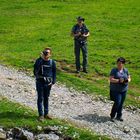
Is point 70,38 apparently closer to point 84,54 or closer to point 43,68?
point 84,54

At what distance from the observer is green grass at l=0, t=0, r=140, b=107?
36219mm

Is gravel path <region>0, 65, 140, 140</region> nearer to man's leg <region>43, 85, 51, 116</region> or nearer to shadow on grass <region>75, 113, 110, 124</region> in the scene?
shadow on grass <region>75, 113, 110, 124</region>

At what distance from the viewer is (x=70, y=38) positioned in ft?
155

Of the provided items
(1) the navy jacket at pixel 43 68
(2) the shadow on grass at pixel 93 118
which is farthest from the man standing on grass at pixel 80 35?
(1) the navy jacket at pixel 43 68

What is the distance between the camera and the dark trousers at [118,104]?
26578 millimetres

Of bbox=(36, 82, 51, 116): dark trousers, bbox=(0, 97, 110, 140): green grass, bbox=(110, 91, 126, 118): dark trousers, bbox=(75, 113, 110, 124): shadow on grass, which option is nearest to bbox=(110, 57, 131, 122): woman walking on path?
bbox=(110, 91, 126, 118): dark trousers

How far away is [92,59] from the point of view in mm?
40375

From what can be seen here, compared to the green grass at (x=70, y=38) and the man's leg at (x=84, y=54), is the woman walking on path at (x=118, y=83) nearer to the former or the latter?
the green grass at (x=70, y=38)

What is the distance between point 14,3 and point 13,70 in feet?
92.5

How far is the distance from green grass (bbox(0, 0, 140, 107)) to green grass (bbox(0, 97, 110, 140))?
672 centimetres

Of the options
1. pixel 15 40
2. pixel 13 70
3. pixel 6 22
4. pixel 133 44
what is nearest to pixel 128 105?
pixel 13 70

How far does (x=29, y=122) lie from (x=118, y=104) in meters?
4.58

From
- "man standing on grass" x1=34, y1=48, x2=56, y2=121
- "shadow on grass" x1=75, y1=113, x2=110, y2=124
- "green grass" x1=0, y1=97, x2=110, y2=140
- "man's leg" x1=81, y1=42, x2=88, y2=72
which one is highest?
"man standing on grass" x1=34, y1=48, x2=56, y2=121

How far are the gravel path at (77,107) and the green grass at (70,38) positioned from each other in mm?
1812
